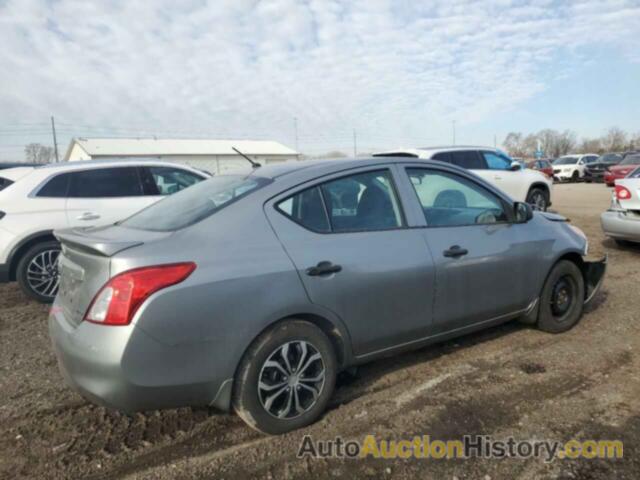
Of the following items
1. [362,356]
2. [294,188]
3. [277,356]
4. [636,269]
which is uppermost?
[294,188]

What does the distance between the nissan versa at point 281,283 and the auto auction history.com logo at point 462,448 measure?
0.25 metres

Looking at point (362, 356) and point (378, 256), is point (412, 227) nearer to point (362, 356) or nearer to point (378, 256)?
point (378, 256)

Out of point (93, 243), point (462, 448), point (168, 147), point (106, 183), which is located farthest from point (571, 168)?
point (168, 147)

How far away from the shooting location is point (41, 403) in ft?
10.5

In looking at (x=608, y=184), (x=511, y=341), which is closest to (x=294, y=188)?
(x=511, y=341)

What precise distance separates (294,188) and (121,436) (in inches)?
72.8

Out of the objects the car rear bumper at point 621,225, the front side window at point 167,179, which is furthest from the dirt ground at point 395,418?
the car rear bumper at point 621,225

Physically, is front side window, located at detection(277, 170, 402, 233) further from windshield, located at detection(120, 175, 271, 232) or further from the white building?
the white building

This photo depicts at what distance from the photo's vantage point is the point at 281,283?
2588 mm

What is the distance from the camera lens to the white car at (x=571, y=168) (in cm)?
2727

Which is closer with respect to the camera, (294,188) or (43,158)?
(294,188)

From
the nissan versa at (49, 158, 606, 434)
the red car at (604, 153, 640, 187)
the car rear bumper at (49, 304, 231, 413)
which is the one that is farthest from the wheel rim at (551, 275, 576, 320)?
the red car at (604, 153, 640, 187)

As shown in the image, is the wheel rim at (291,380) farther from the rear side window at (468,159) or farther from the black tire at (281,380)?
the rear side window at (468,159)

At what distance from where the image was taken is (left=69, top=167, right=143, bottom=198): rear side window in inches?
231
